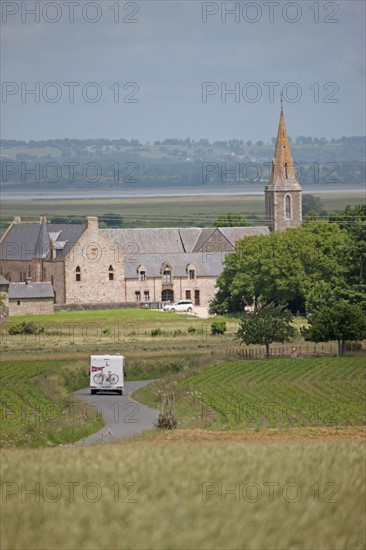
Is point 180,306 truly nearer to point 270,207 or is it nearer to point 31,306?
point 31,306

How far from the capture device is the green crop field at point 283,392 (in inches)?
1510

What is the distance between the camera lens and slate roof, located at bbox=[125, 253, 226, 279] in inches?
3752

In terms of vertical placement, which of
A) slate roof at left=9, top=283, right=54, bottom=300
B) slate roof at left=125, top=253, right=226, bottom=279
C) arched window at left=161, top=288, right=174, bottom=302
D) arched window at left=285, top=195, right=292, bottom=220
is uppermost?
arched window at left=285, top=195, right=292, bottom=220

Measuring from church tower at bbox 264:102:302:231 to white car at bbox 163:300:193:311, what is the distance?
2200cm

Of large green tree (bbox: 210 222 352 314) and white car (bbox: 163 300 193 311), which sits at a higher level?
large green tree (bbox: 210 222 352 314)

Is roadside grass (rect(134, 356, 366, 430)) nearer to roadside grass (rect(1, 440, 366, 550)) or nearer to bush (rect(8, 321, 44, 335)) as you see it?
roadside grass (rect(1, 440, 366, 550))

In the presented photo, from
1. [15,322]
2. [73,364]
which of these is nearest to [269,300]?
[15,322]

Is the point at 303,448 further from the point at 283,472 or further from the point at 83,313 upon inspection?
the point at 83,313

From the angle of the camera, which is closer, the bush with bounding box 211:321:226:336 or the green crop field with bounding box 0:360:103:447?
→ the green crop field with bounding box 0:360:103:447

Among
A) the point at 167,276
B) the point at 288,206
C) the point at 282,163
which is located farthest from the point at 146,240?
the point at 282,163

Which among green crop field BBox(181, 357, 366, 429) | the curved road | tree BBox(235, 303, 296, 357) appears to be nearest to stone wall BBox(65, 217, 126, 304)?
tree BBox(235, 303, 296, 357)

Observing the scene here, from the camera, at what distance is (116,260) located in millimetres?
92812

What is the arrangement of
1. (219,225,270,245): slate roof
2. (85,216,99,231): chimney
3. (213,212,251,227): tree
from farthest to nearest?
(213,212,251,227): tree, (219,225,270,245): slate roof, (85,216,99,231): chimney

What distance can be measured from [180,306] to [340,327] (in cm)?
3176
